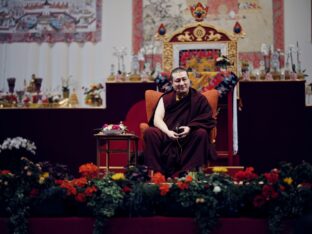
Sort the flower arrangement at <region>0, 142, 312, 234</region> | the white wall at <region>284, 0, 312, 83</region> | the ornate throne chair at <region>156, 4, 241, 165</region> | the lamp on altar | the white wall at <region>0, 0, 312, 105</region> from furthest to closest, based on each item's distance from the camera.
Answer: the white wall at <region>0, 0, 312, 105</region>, the white wall at <region>284, 0, 312, 83</region>, the lamp on altar, the ornate throne chair at <region>156, 4, 241, 165</region>, the flower arrangement at <region>0, 142, 312, 234</region>

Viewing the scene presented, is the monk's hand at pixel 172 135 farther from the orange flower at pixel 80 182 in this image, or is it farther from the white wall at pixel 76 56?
the white wall at pixel 76 56

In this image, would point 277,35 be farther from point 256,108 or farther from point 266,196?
point 266,196

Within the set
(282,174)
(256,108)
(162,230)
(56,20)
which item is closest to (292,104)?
(256,108)

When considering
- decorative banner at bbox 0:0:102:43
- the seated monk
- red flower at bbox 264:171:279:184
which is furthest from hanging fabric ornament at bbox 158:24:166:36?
red flower at bbox 264:171:279:184

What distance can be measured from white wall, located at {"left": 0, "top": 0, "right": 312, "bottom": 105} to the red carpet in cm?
522

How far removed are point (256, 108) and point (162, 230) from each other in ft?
11.4

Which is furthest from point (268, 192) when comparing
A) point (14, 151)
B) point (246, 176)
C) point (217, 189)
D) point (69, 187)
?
point (14, 151)

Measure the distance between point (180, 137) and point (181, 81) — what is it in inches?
25.5

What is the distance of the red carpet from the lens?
336 cm

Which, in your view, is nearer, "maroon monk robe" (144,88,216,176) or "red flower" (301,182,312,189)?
"red flower" (301,182,312,189)

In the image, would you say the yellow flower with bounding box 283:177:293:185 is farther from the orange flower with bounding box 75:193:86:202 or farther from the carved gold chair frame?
the carved gold chair frame

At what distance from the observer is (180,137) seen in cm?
473

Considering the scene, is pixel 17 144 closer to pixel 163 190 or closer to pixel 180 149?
pixel 180 149

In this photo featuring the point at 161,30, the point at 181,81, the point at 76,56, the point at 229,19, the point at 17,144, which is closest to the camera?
the point at 181,81
